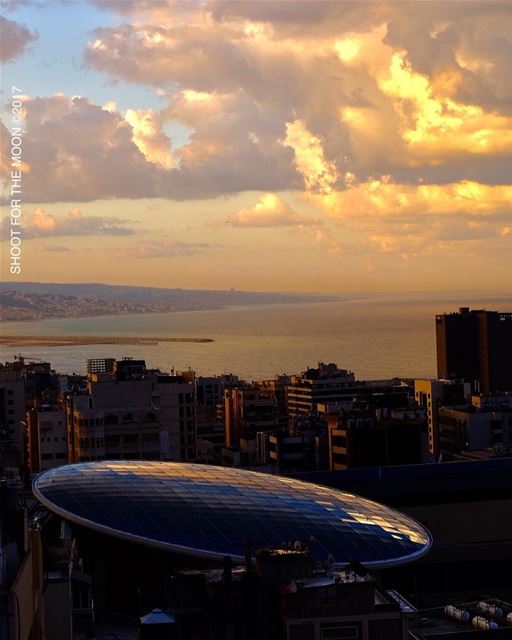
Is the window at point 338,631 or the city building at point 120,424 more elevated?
the city building at point 120,424

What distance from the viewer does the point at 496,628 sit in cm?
1542

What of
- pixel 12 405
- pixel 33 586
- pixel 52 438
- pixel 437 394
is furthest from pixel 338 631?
pixel 12 405

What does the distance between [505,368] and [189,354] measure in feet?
278

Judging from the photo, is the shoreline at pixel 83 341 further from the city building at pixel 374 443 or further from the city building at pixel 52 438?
the city building at pixel 374 443

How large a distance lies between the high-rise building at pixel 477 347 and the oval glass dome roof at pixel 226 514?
52186mm

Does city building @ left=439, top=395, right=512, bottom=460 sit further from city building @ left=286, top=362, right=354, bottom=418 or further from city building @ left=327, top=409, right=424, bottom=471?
city building @ left=286, top=362, right=354, bottom=418

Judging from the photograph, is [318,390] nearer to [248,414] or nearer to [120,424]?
[248,414]

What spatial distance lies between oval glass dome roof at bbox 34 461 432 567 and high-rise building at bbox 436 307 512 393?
2055 inches

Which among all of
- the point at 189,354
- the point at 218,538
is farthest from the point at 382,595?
the point at 189,354

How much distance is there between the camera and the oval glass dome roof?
19.5m

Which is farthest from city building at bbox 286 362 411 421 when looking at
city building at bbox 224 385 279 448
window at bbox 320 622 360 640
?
window at bbox 320 622 360 640

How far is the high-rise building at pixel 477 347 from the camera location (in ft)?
244

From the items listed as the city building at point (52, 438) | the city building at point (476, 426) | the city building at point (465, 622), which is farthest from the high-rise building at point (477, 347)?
the city building at point (465, 622)

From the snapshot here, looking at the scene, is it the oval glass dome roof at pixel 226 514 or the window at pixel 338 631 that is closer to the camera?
the window at pixel 338 631
